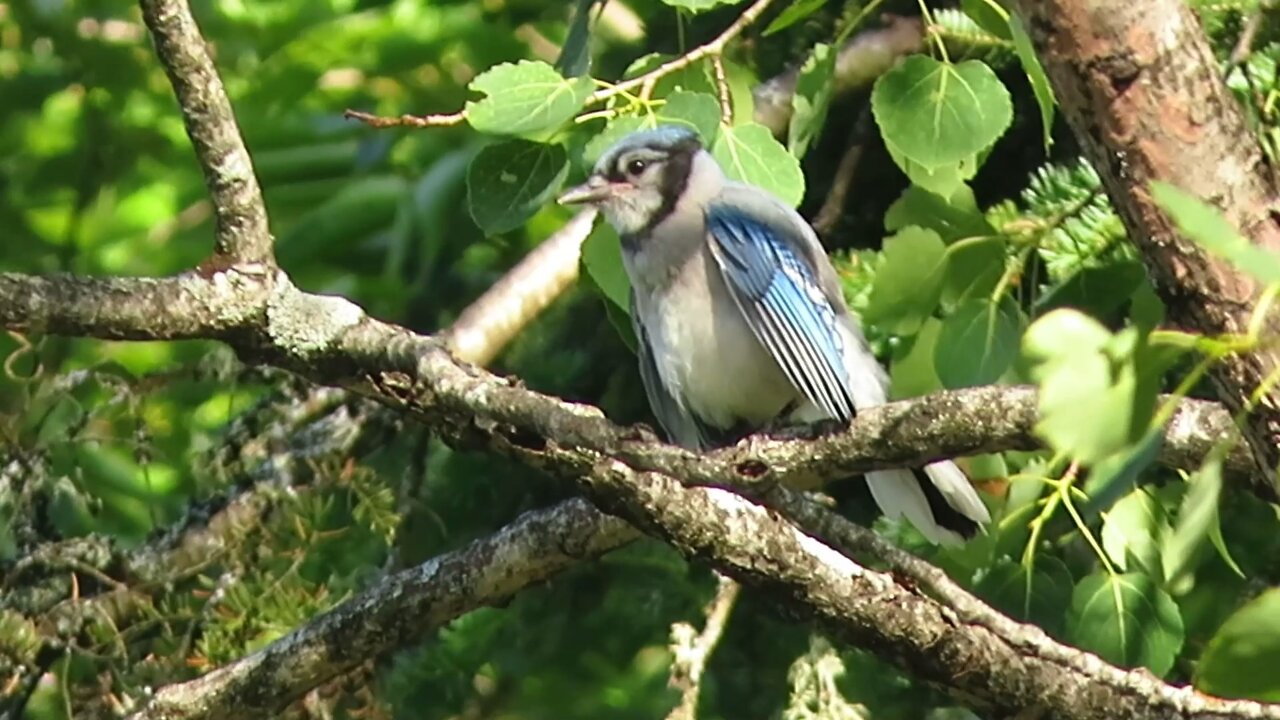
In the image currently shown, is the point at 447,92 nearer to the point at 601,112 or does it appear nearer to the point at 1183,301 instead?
the point at 601,112

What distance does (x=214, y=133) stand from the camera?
200 centimetres

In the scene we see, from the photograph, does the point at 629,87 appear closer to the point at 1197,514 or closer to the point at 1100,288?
the point at 1100,288

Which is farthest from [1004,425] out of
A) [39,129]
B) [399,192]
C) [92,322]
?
[39,129]

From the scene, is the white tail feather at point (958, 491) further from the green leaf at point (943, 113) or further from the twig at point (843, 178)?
the twig at point (843, 178)

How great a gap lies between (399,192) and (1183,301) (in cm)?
246

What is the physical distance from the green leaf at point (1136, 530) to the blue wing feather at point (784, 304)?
57cm

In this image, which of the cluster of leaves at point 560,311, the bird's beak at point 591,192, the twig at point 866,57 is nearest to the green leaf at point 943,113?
the cluster of leaves at point 560,311

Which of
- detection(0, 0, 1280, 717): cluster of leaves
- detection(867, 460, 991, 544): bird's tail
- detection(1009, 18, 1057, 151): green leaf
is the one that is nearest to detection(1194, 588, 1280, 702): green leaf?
detection(0, 0, 1280, 717): cluster of leaves

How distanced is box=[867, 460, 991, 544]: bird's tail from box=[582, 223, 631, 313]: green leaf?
50cm

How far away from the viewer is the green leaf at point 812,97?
227 cm

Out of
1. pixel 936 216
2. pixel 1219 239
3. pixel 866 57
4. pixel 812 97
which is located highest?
pixel 1219 239

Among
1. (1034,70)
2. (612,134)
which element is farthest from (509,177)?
(1034,70)

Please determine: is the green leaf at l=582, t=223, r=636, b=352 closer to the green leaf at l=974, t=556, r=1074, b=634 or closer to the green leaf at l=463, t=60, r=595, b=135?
the green leaf at l=463, t=60, r=595, b=135

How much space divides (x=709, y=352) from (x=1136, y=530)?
908 millimetres
